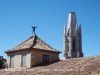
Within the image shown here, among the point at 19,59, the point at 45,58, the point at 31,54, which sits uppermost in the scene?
the point at 31,54

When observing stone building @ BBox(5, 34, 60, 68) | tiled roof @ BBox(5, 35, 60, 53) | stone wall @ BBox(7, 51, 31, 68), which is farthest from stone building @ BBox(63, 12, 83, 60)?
stone wall @ BBox(7, 51, 31, 68)

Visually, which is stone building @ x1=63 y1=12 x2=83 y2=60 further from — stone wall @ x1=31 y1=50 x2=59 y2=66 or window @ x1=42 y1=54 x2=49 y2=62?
window @ x1=42 y1=54 x2=49 y2=62

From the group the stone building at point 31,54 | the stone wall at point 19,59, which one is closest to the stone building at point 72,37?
the stone building at point 31,54

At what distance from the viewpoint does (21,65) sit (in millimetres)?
29219

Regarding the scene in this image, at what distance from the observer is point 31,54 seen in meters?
28.2

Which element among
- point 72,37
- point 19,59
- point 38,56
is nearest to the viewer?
point 38,56

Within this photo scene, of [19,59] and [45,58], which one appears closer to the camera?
[45,58]

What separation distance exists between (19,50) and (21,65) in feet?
6.49

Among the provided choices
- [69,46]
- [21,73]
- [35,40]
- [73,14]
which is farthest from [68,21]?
[21,73]

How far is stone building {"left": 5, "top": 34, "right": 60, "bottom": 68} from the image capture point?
1119 inches

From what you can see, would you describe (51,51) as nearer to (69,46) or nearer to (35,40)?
(35,40)

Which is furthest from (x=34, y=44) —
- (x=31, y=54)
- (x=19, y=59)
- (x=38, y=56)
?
(x=19, y=59)

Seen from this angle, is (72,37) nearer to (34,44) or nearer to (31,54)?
(34,44)

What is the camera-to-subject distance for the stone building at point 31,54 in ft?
93.2
